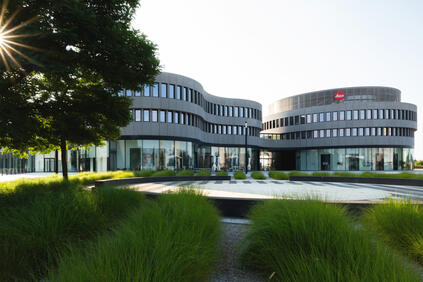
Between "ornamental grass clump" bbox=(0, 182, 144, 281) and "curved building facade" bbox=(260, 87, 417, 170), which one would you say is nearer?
"ornamental grass clump" bbox=(0, 182, 144, 281)

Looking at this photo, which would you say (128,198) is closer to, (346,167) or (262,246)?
(262,246)

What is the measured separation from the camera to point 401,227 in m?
4.11

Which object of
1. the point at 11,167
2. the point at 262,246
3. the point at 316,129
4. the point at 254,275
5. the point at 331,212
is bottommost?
the point at 11,167

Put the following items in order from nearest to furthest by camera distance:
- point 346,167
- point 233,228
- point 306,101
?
point 233,228 → point 346,167 → point 306,101

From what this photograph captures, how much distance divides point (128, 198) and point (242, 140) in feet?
118

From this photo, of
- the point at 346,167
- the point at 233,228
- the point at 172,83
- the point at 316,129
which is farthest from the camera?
the point at 316,129

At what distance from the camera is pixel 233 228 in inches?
223

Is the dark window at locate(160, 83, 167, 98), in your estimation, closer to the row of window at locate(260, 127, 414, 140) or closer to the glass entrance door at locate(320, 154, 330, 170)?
the row of window at locate(260, 127, 414, 140)

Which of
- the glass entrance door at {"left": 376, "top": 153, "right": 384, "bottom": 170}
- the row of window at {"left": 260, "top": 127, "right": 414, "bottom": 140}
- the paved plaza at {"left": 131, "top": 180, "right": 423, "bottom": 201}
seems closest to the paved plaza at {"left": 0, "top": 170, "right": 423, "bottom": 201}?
the paved plaza at {"left": 131, "top": 180, "right": 423, "bottom": 201}

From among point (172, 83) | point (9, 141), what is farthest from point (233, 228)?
point (172, 83)

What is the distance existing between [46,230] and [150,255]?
8.13ft

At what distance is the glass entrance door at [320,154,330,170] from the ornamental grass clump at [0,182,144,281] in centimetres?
4876

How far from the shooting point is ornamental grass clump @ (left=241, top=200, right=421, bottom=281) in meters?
2.25

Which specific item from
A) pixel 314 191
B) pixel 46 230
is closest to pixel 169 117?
pixel 314 191
